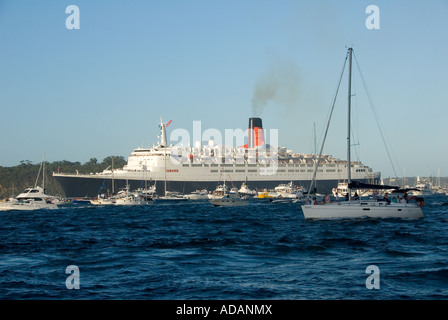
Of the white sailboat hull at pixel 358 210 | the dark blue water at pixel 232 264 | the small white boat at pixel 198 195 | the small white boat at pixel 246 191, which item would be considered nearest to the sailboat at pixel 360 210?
the white sailboat hull at pixel 358 210

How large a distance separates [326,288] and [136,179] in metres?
86.6

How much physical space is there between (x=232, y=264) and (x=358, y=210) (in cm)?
1493

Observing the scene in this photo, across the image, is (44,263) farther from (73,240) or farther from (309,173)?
(309,173)

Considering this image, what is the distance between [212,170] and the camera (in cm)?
10500

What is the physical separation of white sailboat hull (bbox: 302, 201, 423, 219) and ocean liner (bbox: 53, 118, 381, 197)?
6377 cm

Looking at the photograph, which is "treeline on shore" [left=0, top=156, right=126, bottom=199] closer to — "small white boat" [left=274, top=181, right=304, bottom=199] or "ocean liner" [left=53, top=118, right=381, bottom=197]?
"ocean liner" [left=53, top=118, right=381, bottom=197]

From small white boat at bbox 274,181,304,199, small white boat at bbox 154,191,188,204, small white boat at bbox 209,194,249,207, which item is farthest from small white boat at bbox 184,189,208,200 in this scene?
small white boat at bbox 209,194,249,207

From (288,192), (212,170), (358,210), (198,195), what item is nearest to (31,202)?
(358,210)

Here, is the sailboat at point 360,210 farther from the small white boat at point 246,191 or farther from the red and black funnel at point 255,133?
the red and black funnel at point 255,133

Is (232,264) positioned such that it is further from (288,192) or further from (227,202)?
(288,192)

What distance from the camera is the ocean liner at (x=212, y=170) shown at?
309 ft

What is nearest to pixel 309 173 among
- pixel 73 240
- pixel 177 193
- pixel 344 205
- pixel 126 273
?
pixel 177 193

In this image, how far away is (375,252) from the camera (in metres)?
17.3

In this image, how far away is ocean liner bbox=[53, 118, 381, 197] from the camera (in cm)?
9406
